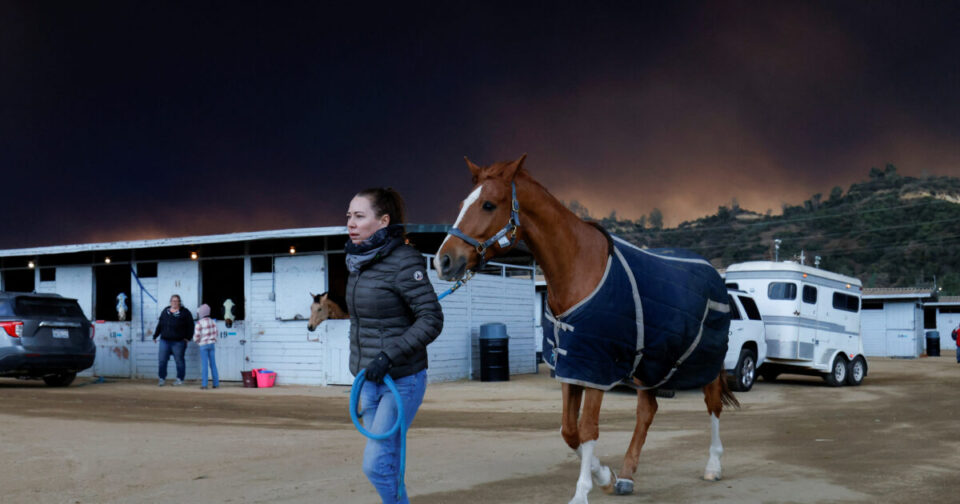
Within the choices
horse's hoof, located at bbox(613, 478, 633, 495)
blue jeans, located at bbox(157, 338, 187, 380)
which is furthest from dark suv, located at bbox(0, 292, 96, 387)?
horse's hoof, located at bbox(613, 478, 633, 495)

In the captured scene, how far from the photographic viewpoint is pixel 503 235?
5.07 meters

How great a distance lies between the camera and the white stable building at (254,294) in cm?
1772

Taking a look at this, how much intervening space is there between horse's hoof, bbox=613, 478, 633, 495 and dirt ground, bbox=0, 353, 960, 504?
14cm

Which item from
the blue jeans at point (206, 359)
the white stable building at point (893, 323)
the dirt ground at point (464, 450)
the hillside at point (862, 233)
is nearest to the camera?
the dirt ground at point (464, 450)

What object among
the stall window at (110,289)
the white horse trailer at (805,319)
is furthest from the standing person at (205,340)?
the white horse trailer at (805,319)

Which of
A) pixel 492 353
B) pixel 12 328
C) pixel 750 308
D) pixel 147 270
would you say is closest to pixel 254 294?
pixel 147 270

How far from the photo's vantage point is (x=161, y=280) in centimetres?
2012

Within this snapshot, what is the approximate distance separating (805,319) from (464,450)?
1166 centimetres

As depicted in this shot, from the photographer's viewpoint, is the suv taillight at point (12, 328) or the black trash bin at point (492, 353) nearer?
the suv taillight at point (12, 328)

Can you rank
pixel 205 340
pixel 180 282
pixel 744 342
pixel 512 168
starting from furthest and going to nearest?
pixel 180 282
pixel 205 340
pixel 744 342
pixel 512 168

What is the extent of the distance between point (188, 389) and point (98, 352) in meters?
5.35

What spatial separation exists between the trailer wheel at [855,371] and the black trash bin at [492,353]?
8013 millimetres

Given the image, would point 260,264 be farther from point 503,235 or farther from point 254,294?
point 503,235

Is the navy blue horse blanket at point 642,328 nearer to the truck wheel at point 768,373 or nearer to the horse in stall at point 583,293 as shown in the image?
the horse in stall at point 583,293
